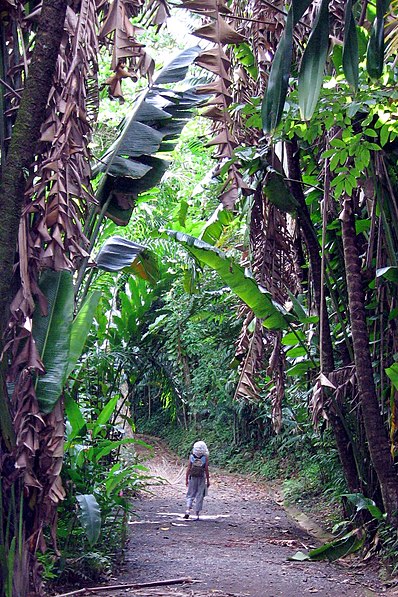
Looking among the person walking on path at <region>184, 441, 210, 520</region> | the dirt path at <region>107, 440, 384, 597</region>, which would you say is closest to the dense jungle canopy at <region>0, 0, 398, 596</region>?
the dirt path at <region>107, 440, 384, 597</region>

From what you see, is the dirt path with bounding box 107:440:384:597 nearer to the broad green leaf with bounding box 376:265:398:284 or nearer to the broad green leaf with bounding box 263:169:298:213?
the broad green leaf with bounding box 376:265:398:284

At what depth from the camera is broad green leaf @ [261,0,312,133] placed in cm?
277

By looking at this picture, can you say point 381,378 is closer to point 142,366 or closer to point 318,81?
point 142,366

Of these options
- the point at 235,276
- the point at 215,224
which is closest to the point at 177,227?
the point at 215,224

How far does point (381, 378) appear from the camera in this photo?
6.99m

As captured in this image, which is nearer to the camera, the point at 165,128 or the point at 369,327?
the point at 165,128

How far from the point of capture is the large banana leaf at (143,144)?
18.3 feet

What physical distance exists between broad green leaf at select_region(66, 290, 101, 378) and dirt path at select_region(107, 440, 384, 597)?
2.35 meters

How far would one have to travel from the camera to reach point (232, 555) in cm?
778

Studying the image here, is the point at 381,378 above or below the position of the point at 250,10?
below

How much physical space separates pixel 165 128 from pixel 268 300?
1.93 metres

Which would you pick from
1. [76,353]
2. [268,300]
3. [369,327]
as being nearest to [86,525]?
[76,353]

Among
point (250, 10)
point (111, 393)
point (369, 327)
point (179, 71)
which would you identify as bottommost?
point (111, 393)

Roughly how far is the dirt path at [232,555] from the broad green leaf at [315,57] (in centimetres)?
450
